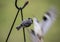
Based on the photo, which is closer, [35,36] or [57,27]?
[35,36]

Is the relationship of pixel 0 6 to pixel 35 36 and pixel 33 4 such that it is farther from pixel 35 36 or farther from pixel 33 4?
pixel 35 36

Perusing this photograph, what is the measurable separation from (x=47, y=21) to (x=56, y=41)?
306 millimetres

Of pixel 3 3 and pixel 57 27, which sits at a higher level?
pixel 3 3

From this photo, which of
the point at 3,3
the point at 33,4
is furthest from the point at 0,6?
the point at 33,4

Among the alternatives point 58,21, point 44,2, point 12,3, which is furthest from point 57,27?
point 12,3

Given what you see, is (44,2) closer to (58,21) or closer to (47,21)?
(58,21)

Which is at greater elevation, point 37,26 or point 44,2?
point 44,2

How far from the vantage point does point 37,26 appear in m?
0.49

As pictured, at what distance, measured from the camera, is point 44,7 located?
73 centimetres

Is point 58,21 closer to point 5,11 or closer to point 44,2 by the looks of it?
point 44,2

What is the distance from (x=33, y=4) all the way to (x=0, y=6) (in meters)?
0.16

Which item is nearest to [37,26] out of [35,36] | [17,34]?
[35,36]

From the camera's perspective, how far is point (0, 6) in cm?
74

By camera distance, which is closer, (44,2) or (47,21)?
(47,21)
